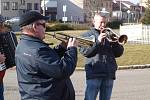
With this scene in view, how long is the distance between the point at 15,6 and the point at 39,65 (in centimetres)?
8740

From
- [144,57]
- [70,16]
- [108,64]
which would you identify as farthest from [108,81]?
[70,16]

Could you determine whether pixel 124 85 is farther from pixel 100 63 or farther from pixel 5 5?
pixel 5 5

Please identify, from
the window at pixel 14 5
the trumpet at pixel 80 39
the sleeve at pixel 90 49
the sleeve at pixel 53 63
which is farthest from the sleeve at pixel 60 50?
the window at pixel 14 5

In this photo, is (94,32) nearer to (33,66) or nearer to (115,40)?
(115,40)

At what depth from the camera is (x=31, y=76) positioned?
506 centimetres

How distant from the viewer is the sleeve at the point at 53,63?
496 cm

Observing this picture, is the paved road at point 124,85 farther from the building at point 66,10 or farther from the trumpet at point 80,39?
the building at point 66,10

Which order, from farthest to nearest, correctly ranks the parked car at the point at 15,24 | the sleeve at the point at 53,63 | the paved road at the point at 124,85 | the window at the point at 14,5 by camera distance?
the window at the point at 14,5, the paved road at the point at 124,85, the parked car at the point at 15,24, the sleeve at the point at 53,63

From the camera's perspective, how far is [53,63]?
4.96 m

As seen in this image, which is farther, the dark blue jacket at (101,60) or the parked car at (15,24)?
the dark blue jacket at (101,60)

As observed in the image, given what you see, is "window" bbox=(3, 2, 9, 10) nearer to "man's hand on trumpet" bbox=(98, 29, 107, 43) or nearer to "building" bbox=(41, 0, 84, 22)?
"building" bbox=(41, 0, 84, 22)

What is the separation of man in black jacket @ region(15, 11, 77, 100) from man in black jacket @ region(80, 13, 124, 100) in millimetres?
2112

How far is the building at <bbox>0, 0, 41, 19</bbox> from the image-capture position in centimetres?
8769

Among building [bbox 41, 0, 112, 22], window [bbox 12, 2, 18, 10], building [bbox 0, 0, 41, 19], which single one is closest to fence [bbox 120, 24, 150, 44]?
building [bbox 0, 0, 41, 19]
